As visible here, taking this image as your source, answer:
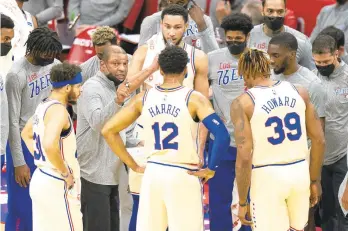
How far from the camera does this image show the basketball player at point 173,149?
22.3 feet

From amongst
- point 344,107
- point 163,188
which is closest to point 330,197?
point 344,107

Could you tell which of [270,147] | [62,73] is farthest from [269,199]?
[62,73]

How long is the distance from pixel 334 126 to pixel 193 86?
134cm

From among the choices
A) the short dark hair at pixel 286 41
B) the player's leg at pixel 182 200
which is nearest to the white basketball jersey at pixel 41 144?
the player's leg at pixel 182 200

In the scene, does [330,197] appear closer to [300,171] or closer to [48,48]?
[300,171]

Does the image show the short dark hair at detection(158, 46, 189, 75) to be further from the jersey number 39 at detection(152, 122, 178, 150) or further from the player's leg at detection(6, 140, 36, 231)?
the player's leg at detection(6, 140, 36, 231)

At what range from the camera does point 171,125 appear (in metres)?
6.78

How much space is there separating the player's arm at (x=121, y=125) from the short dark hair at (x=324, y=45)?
5.97 feet

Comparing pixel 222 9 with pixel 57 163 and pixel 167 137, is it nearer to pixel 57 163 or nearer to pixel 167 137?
pixel 167 137

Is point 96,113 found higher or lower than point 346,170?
higher

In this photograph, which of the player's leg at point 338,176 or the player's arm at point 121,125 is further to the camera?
the player's leg at point 338,176

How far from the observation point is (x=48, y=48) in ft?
25.5

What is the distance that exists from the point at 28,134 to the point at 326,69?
8.60 ft

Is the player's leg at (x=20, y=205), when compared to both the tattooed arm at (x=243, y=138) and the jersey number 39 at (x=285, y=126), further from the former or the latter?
the jersey number 39 at (x=285, y=126)
